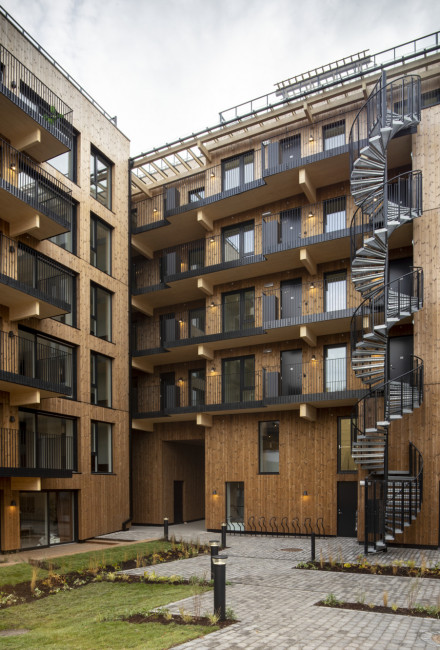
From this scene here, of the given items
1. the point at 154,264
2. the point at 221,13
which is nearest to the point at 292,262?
the point at 154,264

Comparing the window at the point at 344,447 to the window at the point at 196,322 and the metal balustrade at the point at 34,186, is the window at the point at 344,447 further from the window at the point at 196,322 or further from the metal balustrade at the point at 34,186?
the metal balustrade at the point at 34,186

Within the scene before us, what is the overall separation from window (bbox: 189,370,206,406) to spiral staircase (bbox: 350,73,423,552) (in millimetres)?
8268

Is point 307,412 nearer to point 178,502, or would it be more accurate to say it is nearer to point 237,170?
point 178,502

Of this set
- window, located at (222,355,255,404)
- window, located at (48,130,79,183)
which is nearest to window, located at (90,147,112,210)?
window, located at (48,130,79,183)

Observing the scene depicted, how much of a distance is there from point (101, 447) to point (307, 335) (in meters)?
9.36

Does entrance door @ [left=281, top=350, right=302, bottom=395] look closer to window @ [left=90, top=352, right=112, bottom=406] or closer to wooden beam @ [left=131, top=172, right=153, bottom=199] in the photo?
window @ [left=90, top=352, right=112, bottom=406]

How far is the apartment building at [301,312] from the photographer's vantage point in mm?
16938

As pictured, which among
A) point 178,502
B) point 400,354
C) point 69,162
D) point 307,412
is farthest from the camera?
point 178,502

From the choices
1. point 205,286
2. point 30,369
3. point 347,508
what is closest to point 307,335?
point 205,286

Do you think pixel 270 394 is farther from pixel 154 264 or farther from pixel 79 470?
pixel 154 264

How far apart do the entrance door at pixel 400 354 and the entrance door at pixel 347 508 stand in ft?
14.4

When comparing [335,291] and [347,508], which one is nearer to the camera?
[347,508]

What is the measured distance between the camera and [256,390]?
72.5 feet

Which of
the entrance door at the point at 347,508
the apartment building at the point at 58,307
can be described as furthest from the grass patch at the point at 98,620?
the entrance door at the point at 347,508
